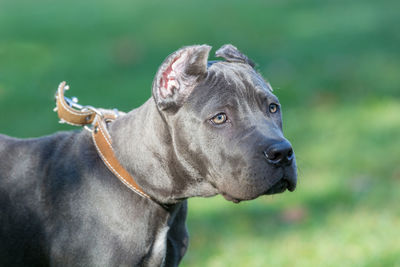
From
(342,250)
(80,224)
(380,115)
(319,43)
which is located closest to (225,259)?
(342,250)

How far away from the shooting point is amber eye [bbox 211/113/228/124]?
431 cm

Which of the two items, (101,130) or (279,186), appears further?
(101,130)

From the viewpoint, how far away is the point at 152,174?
4.49 metres

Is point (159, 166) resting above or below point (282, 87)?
above

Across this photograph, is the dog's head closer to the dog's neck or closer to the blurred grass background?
the dog's neck

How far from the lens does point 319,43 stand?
14.2m

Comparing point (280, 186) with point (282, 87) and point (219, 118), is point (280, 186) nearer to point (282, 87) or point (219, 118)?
point (219, 118)

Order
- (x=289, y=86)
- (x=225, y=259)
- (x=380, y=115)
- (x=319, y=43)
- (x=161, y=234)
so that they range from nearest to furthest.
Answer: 1. (x=161, y=234)
2. (x=225, y=259)
3. (x=380, y=115)
4. (x=289, y=86)
5. (x=319, y=43)

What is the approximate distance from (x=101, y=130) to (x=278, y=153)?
1253 mm

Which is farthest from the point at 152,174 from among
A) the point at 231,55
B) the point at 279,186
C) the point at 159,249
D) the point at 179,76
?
the point at 231,55

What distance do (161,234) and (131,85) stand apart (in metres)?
7.97

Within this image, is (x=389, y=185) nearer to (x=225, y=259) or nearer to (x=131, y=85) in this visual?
(x=225, y=259)

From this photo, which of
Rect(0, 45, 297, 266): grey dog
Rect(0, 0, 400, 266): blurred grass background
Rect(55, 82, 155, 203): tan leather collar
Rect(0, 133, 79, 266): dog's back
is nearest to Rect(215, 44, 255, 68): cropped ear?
Rect(0, 45, 297, 266): grey dog

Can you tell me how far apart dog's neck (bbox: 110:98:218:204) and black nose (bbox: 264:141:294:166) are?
502 mm
